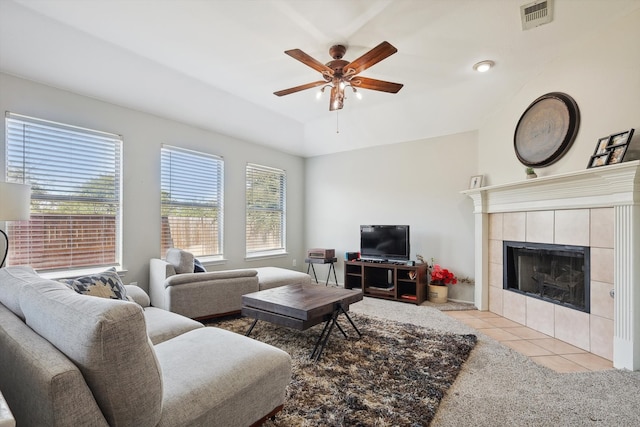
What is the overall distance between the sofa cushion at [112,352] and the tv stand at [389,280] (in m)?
3.79

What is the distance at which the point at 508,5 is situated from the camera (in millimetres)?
2389

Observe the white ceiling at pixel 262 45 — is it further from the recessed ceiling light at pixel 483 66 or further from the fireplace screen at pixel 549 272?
the fireplace screen at pixel 549 272

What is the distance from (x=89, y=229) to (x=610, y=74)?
5362 millimetres

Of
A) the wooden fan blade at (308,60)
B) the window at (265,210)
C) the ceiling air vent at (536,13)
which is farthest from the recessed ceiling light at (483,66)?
the window at (265,210)

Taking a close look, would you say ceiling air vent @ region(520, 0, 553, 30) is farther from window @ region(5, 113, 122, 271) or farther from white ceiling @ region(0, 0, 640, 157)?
window @ region(5, 113, 122, 271)

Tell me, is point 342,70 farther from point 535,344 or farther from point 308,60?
point 535,344

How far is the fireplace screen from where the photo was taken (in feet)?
9.72

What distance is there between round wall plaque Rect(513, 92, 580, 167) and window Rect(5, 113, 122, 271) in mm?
4736

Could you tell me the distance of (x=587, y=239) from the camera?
284cm

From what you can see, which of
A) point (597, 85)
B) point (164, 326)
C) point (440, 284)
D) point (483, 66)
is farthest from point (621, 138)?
point (164, 326)

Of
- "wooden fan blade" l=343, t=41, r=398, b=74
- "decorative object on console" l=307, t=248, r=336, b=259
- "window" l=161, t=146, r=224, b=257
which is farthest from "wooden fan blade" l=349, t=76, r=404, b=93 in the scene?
"decorative object on console" l=307, t=248, r=336, b=259

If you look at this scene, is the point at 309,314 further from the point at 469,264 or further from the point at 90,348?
the point at 469,264

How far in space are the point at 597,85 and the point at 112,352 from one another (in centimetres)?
404

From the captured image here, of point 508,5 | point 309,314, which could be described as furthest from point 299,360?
point 508,5
